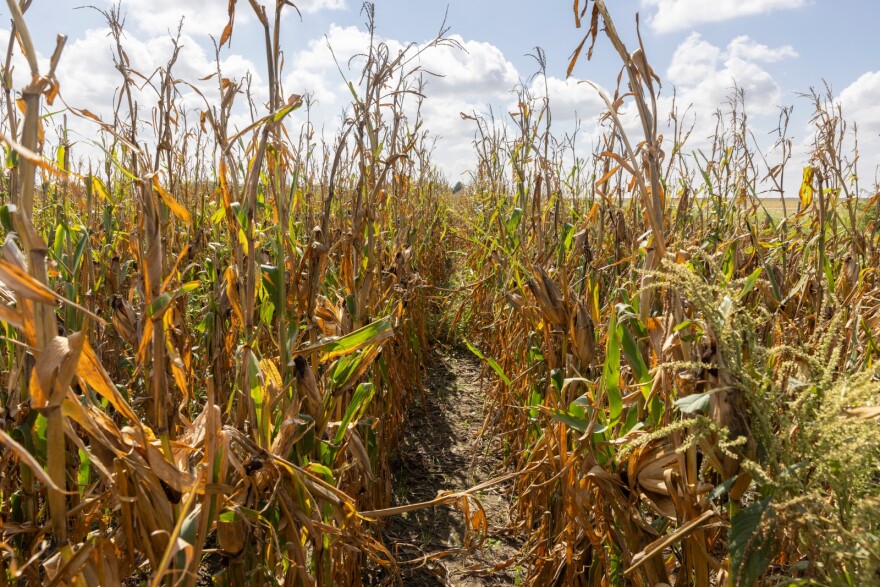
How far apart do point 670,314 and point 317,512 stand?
29.6 inches

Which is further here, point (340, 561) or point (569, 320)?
point (569, 320)

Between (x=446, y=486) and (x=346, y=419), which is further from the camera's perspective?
(x=446, y=486)

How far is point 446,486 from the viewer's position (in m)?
2.59

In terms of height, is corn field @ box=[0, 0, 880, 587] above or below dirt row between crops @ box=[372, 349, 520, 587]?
above

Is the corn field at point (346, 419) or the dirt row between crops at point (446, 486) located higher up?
the corn field at point (346, 419)

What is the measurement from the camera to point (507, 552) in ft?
7.14

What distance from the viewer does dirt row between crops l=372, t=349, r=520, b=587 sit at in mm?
1995

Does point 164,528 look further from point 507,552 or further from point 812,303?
point 812,303

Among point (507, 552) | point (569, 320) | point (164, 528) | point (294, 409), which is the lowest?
point (507, 552)

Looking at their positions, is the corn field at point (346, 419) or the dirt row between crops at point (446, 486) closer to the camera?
the corn field at point (346, 419)

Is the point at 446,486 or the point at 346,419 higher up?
the point at 346,419

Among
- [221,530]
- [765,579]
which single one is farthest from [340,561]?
[765,579]

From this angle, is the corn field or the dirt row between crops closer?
the corn field

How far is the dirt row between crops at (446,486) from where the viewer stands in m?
2.00
